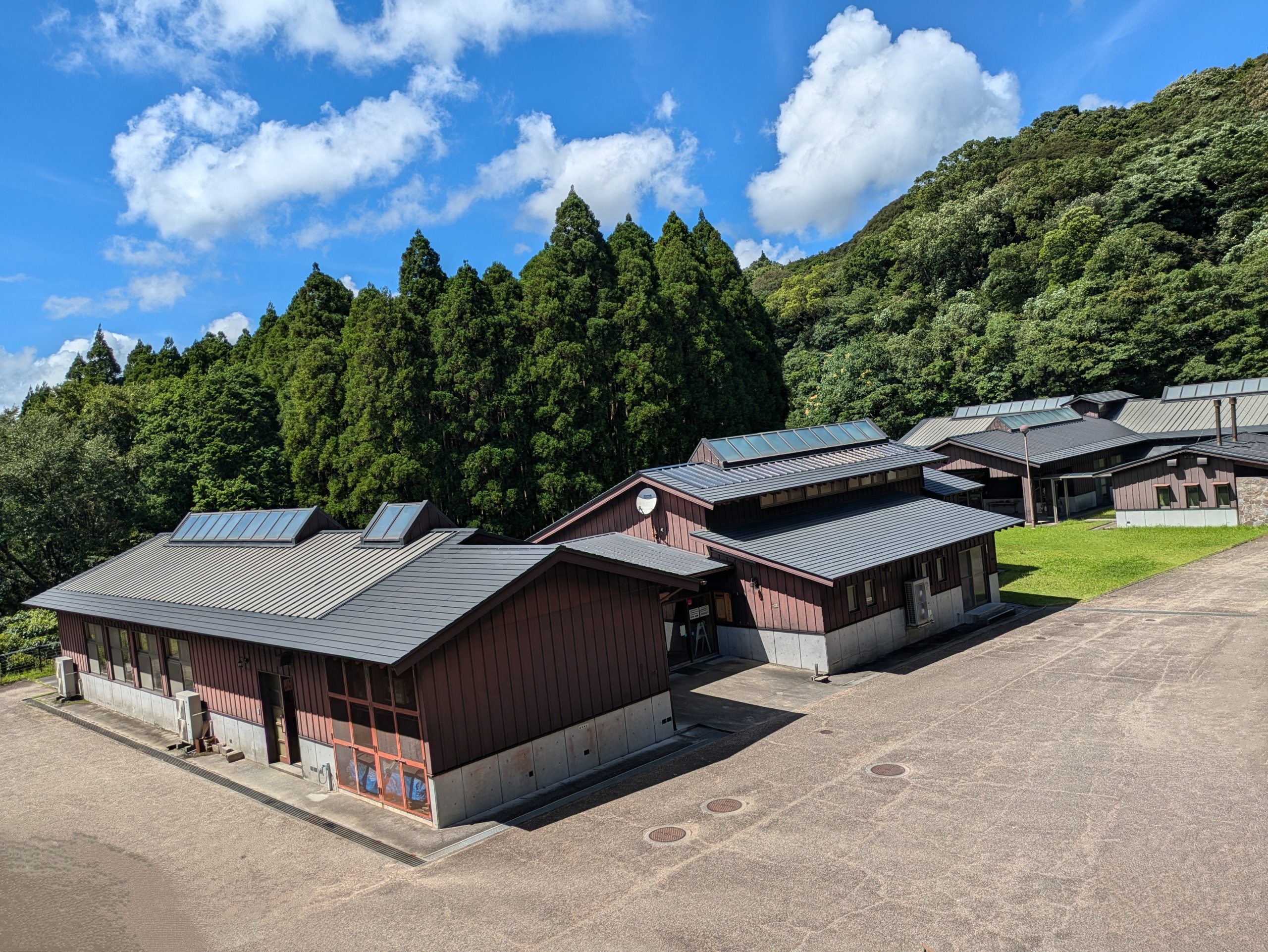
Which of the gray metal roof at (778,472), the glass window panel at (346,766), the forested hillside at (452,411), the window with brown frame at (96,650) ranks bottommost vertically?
the glass window panel at (346,766)

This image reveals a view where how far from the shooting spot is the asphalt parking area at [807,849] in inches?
336

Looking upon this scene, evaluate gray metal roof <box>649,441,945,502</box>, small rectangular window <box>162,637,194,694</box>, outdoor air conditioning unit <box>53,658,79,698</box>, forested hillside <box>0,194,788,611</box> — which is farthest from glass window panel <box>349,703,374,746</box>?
forested hillside <box>0,194,788,611</box>

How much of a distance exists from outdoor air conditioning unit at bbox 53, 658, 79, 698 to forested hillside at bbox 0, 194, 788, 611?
1180cm

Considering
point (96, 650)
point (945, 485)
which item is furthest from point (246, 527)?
point (945, 485)

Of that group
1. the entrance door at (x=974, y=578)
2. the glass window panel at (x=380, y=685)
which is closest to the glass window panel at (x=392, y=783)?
the glass window panel at (x=380, y=685)

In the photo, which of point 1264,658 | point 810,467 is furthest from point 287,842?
point 1264,658

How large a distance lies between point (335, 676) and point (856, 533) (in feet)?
46.8

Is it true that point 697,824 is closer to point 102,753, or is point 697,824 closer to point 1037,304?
point 102,753

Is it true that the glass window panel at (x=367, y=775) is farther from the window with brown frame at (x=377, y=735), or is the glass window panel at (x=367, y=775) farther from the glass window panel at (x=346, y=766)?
the glass window panel at (x=346, y=766)

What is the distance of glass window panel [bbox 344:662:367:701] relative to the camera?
13.2m

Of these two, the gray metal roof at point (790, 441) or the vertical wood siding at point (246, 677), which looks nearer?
the vertical wood siding at point (246, 677)

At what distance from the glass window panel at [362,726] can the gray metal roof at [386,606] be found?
1.42 metres

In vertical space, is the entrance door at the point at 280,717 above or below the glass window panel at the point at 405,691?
below

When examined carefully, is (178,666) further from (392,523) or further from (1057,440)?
(1057,440)
